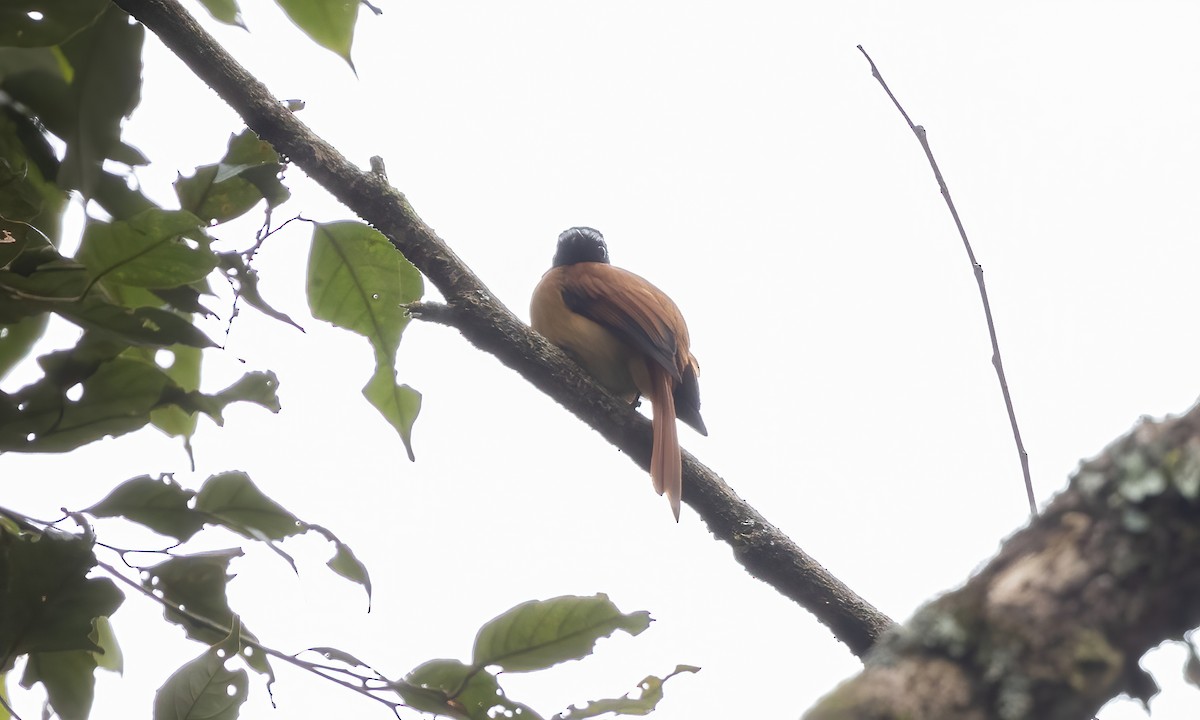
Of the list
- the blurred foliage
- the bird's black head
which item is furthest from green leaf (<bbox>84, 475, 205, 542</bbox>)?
the bird's black head

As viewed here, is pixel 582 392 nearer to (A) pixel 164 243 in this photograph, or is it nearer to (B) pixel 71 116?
(A) pixel 164 243

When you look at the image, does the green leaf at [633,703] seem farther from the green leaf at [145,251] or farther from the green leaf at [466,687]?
the green leaf at [145,251]

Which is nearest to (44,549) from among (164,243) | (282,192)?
(164,243)

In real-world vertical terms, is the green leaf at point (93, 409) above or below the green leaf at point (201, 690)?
above

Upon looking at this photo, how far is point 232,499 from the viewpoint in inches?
66.7

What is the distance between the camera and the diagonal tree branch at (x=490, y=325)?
204 centimetres

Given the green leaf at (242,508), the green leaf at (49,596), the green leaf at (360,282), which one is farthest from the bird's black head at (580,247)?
the green leaf at (49,596)

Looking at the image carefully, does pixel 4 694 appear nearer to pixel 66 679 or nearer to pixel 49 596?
pixel 66 679

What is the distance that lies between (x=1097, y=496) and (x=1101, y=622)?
90 mm

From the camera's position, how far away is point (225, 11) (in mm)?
1686

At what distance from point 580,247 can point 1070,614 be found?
403 cm

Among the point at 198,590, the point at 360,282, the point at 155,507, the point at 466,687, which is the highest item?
the point at 360,282

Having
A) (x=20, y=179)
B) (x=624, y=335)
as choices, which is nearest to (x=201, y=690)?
(x=20, y=179)

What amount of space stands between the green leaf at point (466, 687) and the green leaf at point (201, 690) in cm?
26
